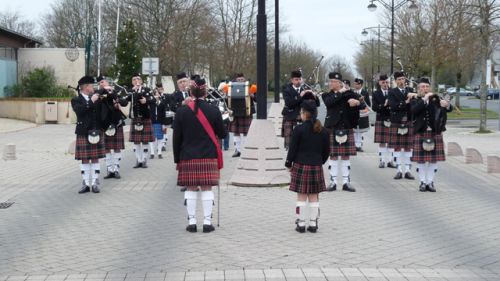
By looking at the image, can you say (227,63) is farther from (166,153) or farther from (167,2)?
(166,153)

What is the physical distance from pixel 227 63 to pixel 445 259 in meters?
39.0

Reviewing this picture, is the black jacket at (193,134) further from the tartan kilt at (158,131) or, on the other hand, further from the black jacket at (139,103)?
the tartan kilt at (158,131)

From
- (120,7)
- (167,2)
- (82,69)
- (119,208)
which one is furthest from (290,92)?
(120,7)

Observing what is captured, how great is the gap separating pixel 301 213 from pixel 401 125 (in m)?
5.62

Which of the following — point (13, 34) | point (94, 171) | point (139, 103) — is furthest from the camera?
point (13, 34)

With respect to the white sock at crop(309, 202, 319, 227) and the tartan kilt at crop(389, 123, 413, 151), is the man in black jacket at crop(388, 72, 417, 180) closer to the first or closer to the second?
the tartan kilt at crop(389, 123, 413, 151)

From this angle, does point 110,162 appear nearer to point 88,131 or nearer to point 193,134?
point 88,131

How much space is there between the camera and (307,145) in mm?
7766

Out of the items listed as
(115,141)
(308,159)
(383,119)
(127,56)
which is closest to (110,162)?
(115,141)

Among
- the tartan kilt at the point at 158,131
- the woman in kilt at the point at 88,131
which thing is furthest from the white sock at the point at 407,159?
the tartan kilt at the point at 158,131

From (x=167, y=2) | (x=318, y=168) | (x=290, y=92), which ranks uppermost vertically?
(x=167, y=2)

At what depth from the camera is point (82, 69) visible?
36.2 metres

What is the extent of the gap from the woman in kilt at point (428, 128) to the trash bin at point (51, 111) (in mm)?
22019

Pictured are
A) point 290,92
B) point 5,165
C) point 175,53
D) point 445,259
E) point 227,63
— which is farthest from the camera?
point 227,63
